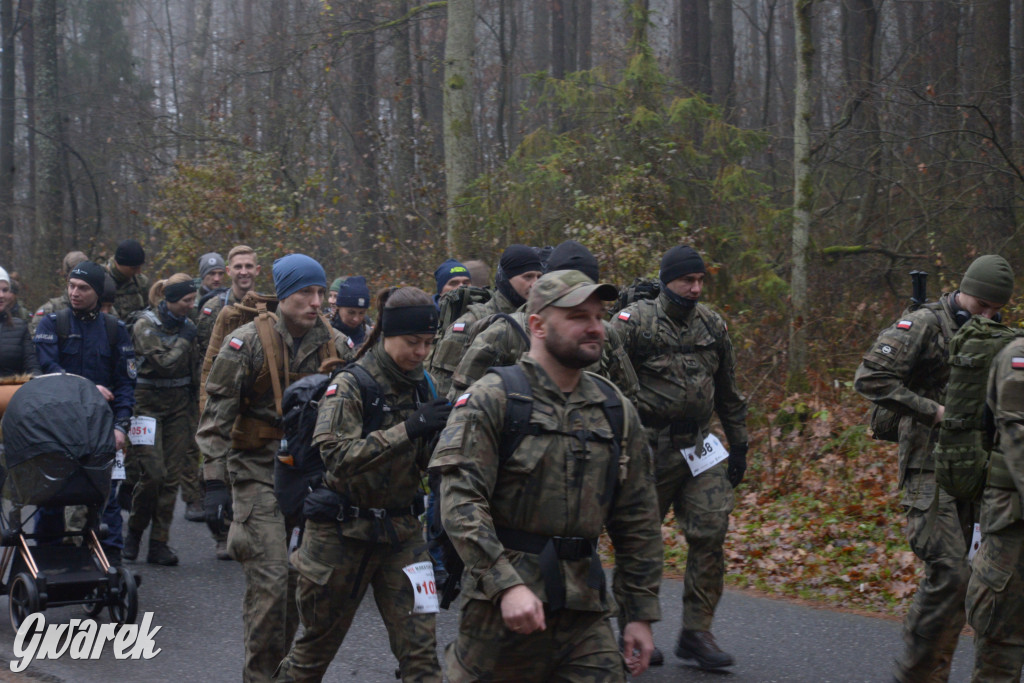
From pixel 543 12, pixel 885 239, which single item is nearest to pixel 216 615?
pixel 885 239

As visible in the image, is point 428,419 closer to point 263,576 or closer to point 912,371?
point 263,576

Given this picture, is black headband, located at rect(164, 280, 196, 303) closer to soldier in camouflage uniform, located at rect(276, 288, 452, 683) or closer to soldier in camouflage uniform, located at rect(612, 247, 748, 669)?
soldier in camouflage uniform, located at rect(612, 247, 748, 669)

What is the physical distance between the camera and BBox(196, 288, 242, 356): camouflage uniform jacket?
9.92m

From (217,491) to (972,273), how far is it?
402 centimetres

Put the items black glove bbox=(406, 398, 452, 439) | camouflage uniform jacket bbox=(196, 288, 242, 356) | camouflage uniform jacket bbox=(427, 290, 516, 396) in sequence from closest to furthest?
black glove bbox=(406, 398, 452, 439) < camouflage uniform jacket bbox=(427, 290, 516, 396) < camouflage uniform jacket bbox=(196, 288, 242, 356)

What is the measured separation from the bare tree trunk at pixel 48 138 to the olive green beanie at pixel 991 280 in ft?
72.7

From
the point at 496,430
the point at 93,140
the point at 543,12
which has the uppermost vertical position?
the point at 543,12

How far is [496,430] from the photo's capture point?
3746mm

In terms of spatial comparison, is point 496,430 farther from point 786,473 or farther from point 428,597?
point 786,473

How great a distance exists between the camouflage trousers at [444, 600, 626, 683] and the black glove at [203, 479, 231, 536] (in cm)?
226

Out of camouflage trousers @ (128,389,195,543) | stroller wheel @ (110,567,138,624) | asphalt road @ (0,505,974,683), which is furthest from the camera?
camouflage trousers @ (128,389,195,543)

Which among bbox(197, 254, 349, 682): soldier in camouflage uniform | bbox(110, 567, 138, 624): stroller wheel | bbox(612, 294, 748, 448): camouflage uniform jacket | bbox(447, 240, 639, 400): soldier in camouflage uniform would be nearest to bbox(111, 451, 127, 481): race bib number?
bbox(110, 567, 138, 624): stroller wheel

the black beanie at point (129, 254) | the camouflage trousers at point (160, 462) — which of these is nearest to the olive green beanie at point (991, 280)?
the camouflage trousers at point (160, 462)

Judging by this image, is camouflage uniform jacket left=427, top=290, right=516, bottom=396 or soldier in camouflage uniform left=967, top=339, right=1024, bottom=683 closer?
soldier in camouflage uniform left=967, top=339, right=1024, bottom=683
